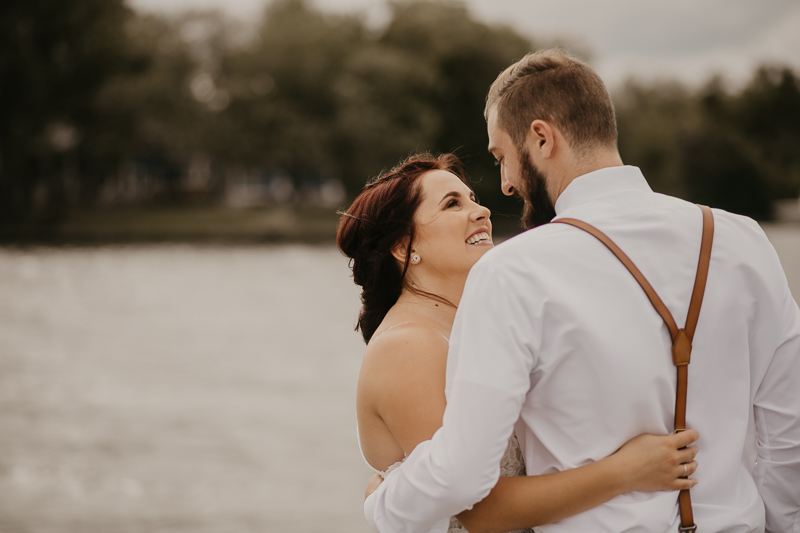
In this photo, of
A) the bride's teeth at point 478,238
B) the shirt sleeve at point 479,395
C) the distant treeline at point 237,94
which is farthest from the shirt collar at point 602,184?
the distant treeline at point 237,94

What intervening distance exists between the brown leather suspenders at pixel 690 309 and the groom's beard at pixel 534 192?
21 centimetres

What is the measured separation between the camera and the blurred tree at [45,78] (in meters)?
40.4

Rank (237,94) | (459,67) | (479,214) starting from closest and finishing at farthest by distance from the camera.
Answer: (479,214) < (237,94) < (459,67)

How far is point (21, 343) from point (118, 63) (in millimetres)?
29828

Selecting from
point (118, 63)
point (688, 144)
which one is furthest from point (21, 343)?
point (688, 144)

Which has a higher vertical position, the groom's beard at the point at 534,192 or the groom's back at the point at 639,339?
the groom's beard at the point at 534,192

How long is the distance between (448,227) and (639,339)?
3.30ft

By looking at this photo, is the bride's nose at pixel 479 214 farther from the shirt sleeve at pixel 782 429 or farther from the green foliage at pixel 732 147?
the green foliage at pixel 732 147

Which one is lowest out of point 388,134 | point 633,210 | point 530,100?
point 633,210

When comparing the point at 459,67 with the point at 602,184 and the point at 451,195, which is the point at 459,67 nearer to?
the point at 451,195

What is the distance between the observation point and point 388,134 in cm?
4519

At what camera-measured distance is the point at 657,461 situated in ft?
6.23

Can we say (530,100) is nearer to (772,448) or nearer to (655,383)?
(655,383)

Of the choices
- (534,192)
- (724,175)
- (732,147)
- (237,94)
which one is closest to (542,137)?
(534,192)
